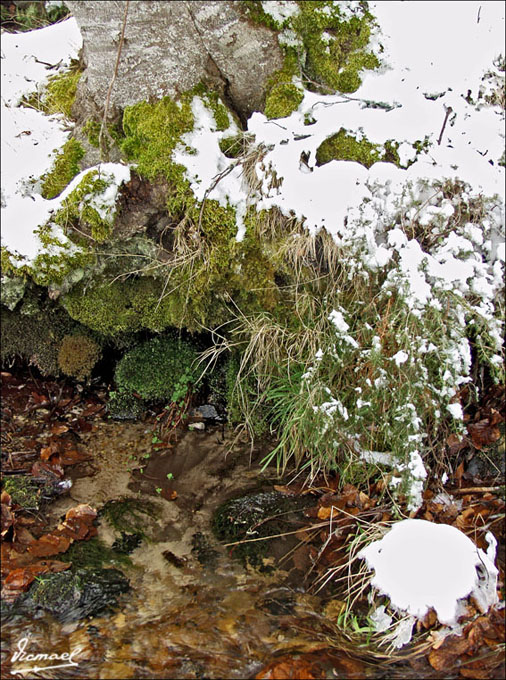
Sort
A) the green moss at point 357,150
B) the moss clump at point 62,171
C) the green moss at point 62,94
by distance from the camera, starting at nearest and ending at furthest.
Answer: the green moss at point 357,150 → the moss clump at point 62,171 → the green moss at point 62,94

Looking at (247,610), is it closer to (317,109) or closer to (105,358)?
(105,358)

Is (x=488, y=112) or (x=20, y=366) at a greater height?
(x=488, y=112)

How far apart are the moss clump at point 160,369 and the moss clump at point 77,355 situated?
25 cm

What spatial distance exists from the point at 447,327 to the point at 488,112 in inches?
50.0

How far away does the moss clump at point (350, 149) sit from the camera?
3.14 meters

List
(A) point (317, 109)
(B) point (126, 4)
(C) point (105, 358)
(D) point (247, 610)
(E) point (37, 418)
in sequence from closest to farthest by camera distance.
Answer: 1. (D) point (247, 610)
2. (B) point (126, 4)
3. (A) point (317, 109)
4. (E) point (37, 418)
5. (C) point (105, 358)

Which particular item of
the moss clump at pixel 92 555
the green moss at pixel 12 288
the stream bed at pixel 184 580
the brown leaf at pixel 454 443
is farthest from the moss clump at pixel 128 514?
the brown leaf at pixel 454 443

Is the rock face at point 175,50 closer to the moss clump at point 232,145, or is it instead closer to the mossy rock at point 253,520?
the moss clump at point 232,145

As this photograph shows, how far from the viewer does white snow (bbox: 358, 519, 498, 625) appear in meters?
2.54

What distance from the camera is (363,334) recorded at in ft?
10.2

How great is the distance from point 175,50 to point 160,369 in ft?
7.30

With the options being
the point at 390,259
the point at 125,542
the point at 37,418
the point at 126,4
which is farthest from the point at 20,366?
the point at 390,259

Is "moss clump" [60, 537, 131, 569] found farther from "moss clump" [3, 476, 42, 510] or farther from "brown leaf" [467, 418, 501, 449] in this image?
"brown leaf" [467, 418, 501, 449]

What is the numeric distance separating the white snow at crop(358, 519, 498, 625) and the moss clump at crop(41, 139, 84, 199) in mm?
2989
